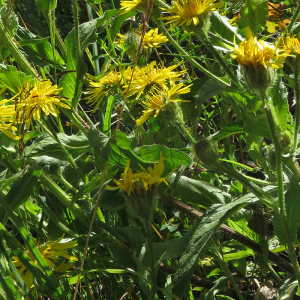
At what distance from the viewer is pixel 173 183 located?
100 centimetres

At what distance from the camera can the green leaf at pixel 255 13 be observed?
101 cm

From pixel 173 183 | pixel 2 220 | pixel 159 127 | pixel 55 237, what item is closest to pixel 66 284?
pixel 55 237

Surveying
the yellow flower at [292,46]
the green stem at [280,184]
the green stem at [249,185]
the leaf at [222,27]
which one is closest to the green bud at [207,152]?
the green stem at [249,185]

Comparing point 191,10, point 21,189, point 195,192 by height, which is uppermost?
point 191,10

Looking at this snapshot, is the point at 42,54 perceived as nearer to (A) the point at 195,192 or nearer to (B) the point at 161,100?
(B) the point at 161,100

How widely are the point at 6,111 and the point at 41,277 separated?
37 centimetres

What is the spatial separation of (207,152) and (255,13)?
0.44 m

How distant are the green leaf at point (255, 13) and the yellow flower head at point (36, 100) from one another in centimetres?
55

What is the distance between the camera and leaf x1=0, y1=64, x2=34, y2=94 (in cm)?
91

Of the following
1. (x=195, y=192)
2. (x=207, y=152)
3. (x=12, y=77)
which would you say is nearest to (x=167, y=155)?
(x=207, y=152)

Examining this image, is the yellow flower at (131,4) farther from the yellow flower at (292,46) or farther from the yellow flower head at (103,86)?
the yellow flower at (292,46)

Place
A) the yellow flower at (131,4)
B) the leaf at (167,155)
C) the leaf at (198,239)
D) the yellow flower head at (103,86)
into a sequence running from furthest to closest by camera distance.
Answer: the yellow flower head at (103,86)
the yellow flower at (131,4)
the leaf at (167,155)
the leaf at (198,239)

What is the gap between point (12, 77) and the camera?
0.92 m

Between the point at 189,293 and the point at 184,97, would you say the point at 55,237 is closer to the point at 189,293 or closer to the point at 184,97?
the point at 189,293
